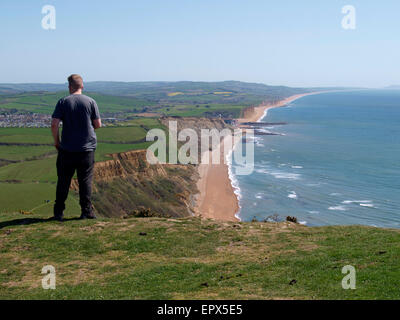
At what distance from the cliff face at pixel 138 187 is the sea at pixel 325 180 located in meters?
8.43

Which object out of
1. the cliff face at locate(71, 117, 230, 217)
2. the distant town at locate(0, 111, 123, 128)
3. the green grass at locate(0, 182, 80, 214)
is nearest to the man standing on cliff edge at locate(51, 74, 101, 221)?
the green grass at locate(0, 182, 80, 214)

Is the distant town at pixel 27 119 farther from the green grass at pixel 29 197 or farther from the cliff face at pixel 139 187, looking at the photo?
the green grass at pixel 29 197

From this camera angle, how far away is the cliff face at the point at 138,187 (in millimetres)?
44619

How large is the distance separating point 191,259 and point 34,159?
182ft

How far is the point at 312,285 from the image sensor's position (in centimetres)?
820

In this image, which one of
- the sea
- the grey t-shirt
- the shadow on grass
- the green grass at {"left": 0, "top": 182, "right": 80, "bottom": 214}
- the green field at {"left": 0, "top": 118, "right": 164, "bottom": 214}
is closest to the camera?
the grey t-shirt

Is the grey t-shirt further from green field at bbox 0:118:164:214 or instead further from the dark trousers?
green field at bbox 0:118:164:214

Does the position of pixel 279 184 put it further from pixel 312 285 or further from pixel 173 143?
pixel 312 285

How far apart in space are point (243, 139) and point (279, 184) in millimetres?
51218

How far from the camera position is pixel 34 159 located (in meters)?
59.6

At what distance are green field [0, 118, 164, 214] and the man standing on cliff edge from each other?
57.4ft

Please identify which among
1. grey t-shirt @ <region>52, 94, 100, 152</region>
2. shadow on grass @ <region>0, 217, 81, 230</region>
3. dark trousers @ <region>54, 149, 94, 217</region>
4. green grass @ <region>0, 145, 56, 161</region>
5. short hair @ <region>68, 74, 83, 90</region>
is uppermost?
short hair @ <region>68, 74, 83, 90</region>

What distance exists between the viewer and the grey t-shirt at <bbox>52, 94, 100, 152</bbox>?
1132cm

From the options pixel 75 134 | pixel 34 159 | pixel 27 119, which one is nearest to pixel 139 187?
pixel 34 159
